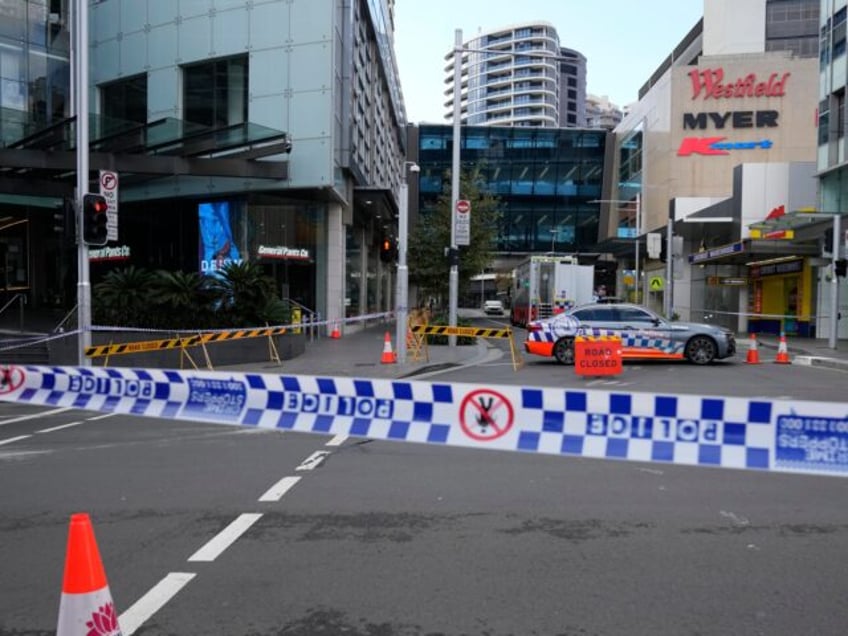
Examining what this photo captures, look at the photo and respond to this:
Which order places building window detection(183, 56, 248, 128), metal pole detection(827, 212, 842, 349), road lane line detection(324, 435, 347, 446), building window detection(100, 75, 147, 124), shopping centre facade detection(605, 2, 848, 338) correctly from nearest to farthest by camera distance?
road lane line detection(324, 435, 347, 446), metal pole detection(827, 212, 842, 349), building window detection(183, 56, 248, 128), building window detection(100, 75, 147, 124), shopping centre facade detection(605, 2, 848, 338)

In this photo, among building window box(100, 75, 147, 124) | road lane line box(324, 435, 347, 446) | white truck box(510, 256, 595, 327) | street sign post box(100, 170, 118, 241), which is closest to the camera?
road lane line box(324, 435, 347, 446)

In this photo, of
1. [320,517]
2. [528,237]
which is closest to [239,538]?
[320,517]

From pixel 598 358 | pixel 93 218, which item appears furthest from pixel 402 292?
pixel 93 218

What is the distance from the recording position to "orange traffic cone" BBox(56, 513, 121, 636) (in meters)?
3.05

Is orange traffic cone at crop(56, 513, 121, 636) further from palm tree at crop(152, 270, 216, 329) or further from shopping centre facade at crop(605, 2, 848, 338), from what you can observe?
shopping centre facade at crop(605, 2, 848, 338)

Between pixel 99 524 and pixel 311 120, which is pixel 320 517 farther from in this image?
pixel 311 120

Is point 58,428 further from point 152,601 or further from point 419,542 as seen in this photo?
point 419,542

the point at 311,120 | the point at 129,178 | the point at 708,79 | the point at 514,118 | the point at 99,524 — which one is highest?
the point at 514,118

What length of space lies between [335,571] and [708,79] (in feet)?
180

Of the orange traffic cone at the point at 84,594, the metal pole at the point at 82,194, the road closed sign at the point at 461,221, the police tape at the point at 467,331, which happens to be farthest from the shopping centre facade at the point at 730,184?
the orange traffic cone at the point at 84,594

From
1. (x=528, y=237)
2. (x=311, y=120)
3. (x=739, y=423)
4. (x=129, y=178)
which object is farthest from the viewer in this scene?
(x=528, y=237)

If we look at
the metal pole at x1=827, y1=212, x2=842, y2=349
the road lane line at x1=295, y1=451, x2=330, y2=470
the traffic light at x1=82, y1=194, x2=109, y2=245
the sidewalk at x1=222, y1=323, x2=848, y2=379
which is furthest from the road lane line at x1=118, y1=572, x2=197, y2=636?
the metal pole at x1=827, y1=212, x2=842, y2=349

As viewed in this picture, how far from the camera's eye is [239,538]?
510 cm

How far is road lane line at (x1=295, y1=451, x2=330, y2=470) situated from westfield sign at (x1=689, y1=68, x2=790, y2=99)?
51.1 metres
